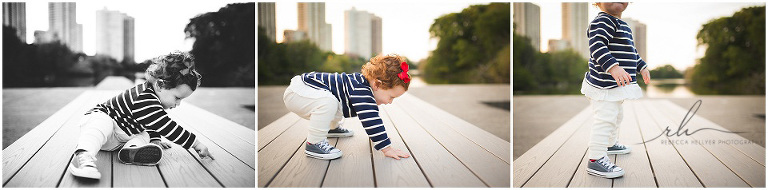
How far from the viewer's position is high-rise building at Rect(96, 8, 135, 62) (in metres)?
2.12

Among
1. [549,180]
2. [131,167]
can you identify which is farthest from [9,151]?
[549,180]

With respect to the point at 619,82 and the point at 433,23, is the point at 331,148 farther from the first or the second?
the point at 433,23

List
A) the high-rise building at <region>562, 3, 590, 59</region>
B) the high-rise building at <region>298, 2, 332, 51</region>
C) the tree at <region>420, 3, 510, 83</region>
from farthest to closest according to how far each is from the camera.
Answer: the tree at <region>420, 3, 510, 83</region> → the high-rise building at <region>562, 3, 590, 59</region> → the high-rise building at <region>298, 2, 332, 51</region>

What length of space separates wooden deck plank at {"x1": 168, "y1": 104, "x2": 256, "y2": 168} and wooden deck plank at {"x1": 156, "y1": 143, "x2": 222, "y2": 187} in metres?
0.13

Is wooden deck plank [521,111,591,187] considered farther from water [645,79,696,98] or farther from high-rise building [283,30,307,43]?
water [645,79,696,98]

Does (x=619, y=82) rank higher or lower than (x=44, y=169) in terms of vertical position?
higher

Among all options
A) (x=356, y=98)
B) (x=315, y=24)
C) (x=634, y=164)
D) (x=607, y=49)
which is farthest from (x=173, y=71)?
(x=315, y=24)

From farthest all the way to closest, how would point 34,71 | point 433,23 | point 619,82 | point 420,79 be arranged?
point 420,79
point 433,23
point 34,71
point 619,82

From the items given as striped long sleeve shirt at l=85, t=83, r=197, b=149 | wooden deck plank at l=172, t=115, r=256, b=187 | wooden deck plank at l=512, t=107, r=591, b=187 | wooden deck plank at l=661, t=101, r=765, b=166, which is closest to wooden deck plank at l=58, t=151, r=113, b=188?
striped long sleeve shirt at l=85, t=83, r=197, b=149

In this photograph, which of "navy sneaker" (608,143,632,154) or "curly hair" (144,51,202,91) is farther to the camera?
"navy sneaker" (608,143,632,154)

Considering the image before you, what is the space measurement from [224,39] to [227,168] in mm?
533

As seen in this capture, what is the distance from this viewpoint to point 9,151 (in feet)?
6.27

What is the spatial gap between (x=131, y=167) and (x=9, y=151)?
52 cm

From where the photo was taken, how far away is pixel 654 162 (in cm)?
198
